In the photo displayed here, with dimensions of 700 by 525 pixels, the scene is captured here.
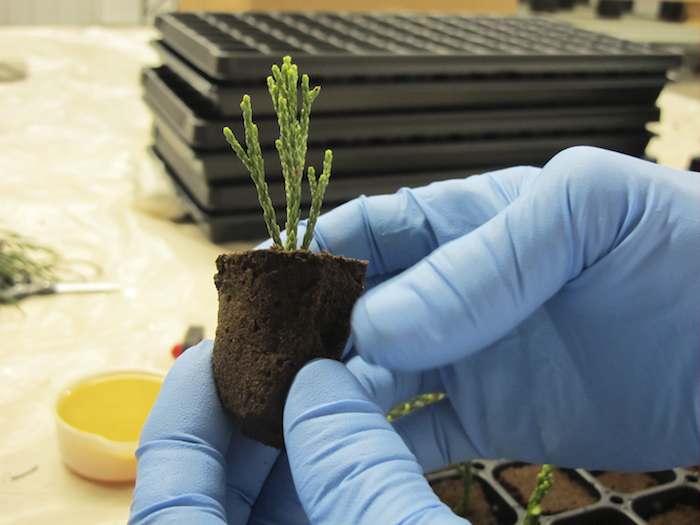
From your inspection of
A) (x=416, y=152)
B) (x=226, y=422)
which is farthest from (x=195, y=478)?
(x=416, y=152)

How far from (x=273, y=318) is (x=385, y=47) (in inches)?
32.4

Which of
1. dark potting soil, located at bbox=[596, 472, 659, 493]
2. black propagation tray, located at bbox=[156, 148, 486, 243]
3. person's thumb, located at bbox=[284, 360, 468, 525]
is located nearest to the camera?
person's thumb, located at bbox=[284, 360, 468, 525]

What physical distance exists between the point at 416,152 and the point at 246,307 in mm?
751

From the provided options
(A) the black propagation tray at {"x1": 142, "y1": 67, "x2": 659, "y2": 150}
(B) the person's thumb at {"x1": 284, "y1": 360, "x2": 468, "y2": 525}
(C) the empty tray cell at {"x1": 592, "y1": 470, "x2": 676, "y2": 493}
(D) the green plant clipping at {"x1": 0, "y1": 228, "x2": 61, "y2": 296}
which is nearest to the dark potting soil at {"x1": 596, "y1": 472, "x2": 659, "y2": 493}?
(C) the empty tray cell at {"x1": 592, "y1": 470, "x2": 676, "y2": 493}

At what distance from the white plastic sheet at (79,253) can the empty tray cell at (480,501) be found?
39cm

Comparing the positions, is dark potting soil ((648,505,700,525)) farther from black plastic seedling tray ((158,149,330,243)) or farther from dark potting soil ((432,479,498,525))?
black plastic seedling tray ((158,149,330,243))

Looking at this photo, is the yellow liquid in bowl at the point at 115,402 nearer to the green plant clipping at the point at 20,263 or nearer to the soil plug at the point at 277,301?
the soil plug at the point at 277,301

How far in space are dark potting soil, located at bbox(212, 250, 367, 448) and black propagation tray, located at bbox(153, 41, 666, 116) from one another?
0.56 meters

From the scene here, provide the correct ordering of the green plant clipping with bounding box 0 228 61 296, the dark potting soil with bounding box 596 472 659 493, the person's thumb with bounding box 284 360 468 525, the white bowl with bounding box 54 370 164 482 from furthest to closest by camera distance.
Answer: the green plant clipping with bounding box 0 228 61 296 < the dark potting soil with bounding box 596 472 659 493 < the white bowl with bounding box 54 370 164 482 < the person's thumb with bounding box 284 360 468 525

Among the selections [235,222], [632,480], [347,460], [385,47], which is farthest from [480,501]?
[385,47]

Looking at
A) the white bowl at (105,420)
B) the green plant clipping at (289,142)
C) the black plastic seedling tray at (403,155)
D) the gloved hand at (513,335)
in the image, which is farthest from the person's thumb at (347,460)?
the black plastic seedling tray at (403,155)

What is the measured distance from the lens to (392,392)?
2.67 ft

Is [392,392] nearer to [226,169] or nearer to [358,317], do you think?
[358,317]

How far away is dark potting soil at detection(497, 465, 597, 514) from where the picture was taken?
0.92 metres
